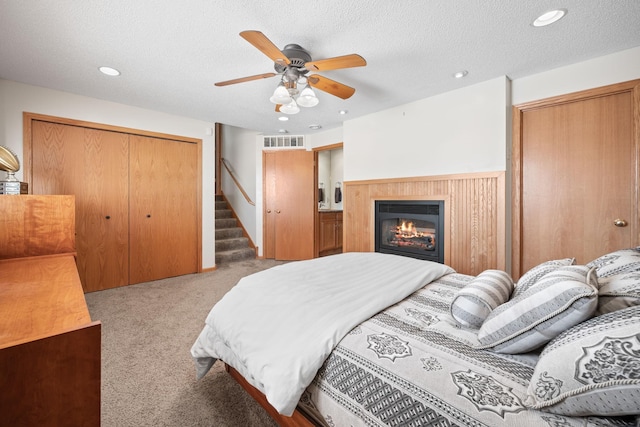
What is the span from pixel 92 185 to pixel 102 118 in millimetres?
840

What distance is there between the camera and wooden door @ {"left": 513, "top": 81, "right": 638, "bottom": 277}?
230cm

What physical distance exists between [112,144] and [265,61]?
95.9 inches

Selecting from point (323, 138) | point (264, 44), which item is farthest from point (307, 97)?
point (323, 138)

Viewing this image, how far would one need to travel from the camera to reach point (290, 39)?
2057 millimetres

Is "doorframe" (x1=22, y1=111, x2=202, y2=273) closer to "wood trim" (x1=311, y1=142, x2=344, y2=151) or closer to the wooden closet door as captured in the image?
the wooden closet door

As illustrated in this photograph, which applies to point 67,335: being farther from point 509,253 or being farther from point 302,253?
point 302,253

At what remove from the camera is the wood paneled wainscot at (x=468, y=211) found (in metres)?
2.76

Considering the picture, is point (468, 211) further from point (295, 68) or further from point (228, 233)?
point (228, 233)

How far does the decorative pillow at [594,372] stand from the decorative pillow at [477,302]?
317 millimetres

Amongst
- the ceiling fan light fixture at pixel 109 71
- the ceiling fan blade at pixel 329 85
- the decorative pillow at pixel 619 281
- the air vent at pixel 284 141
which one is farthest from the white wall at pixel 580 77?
the ceiling fan light fixture at pixel 109 71

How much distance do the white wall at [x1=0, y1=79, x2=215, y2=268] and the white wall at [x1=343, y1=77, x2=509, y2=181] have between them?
2.23 m

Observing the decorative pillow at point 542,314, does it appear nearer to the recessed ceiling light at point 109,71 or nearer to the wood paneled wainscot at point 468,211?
the wood paneled wainscot at point 468,211

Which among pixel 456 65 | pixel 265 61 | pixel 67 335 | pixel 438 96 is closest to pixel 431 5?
pixel 456 65

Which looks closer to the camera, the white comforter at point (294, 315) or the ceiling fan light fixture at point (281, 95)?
the white comforter at point (294, 315)
